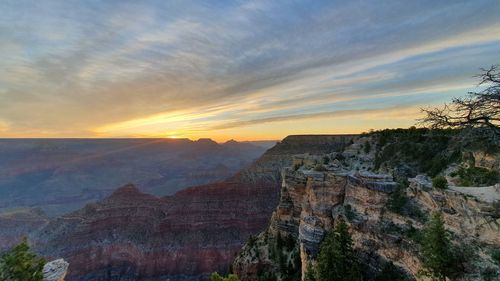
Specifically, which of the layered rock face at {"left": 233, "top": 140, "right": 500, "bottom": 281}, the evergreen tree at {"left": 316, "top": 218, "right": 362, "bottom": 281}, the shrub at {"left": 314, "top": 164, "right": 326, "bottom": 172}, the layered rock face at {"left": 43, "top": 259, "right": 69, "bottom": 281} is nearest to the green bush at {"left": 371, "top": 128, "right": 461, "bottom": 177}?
the layered rock face at {"left": 233, "top": 140, "right": 500, "bottom": 281}

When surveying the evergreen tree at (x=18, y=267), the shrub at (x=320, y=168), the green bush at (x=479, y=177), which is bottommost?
the evergreen tree at (x=18, y=267)

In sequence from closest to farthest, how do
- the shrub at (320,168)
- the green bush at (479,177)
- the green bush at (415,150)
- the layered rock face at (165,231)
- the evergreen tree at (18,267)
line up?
1. the evergreen tree at (18,267)
2. the green bush at (479,177)
3. the green bush at (415,150)
4. the shrub at (320,168)
5. the layered rock face at (165,231)

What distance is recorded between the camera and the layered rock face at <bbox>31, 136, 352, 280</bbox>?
244 feet

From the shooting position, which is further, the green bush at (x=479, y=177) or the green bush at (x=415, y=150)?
the green bush at (x=415, y=150)

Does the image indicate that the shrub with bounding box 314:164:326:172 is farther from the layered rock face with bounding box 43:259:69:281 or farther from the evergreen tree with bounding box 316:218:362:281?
the layered rock face with bounding box 43:259:69:281

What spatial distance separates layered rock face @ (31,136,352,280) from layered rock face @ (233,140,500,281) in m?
35.2

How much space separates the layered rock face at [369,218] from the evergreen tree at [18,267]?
73.0ft

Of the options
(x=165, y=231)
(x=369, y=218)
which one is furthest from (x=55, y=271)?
(x=165, y=231)

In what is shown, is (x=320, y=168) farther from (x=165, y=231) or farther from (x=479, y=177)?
(x=165, y=231)

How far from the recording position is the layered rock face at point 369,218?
16.3m

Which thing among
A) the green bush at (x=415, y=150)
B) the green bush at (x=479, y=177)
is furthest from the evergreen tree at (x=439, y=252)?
the green bush at (x=415, y=150)

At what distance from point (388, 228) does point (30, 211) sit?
138035 mm

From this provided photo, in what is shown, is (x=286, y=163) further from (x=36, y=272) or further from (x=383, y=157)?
(x=36, y=272)

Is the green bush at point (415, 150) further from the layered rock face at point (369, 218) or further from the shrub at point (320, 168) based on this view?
the shrub at point (320, 168)
